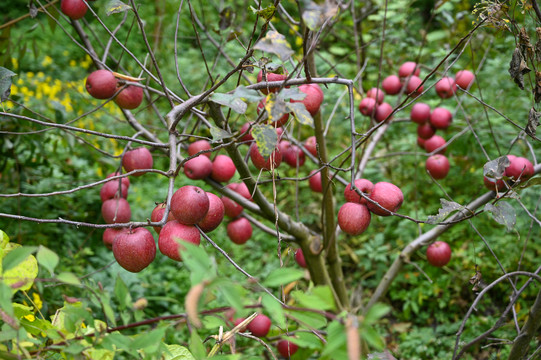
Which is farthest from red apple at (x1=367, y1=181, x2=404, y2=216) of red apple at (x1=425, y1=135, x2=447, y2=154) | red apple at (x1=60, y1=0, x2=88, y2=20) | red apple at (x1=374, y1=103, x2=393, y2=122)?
red apple at (x1=60, y1=0, x2=88, y2=20)

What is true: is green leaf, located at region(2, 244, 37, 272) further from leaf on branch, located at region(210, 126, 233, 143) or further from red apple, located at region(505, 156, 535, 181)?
red apple, located at region(505, 156, 535, 181)

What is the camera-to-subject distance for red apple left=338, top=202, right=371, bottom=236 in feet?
4.04

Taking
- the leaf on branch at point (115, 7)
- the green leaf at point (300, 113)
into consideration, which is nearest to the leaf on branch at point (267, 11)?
the green leaf at point (300, 113)

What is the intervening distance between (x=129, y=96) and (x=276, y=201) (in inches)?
46.7

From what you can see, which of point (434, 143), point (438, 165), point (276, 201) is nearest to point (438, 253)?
point (438, 165)

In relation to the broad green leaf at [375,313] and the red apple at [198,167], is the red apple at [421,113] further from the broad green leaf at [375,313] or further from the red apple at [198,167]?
the broad green leaf at [375,313]

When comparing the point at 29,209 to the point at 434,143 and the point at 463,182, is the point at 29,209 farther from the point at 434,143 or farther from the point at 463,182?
the point at 463,182

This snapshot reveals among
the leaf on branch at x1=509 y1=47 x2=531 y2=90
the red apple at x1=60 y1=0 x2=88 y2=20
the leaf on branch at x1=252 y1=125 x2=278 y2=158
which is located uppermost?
the leaf on branch at x1=509 y1=47 x2=531 y2=90

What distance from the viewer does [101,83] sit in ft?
4.56

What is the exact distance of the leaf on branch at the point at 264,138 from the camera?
0.95 meters

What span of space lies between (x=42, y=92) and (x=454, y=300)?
12.6 feet

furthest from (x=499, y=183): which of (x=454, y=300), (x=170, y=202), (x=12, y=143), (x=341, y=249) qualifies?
(x=12, y=143)

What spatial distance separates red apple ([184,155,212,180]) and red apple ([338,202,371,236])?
57cm

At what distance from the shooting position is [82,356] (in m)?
0.76
